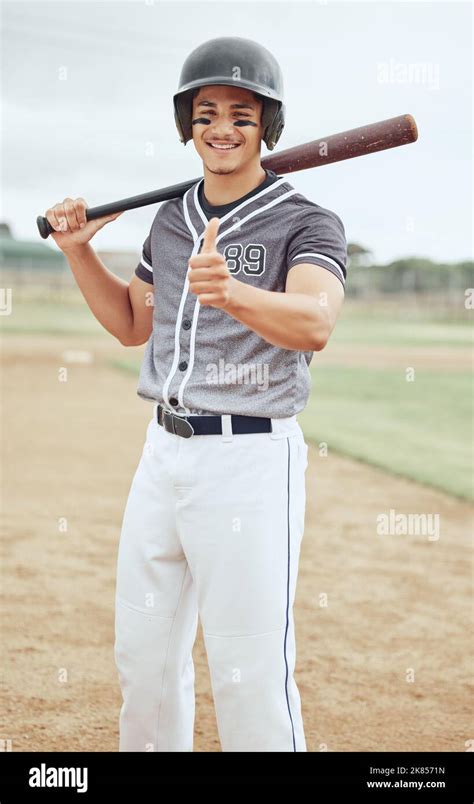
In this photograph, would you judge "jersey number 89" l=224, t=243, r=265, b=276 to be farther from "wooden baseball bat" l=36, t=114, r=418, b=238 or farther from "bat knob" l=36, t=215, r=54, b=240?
"bat knob" l=36, t=215, r=54, b=240

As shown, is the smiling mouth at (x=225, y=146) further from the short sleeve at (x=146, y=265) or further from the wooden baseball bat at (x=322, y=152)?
the short sleeve at (x=146, y=265)

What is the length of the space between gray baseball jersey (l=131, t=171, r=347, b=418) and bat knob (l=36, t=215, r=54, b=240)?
40 cm

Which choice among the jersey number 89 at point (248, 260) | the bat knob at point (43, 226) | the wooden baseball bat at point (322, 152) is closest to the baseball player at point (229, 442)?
the jersey number 89 at point (248, 260)

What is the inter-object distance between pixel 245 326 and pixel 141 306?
446 mm

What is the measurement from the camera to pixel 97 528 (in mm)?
5109

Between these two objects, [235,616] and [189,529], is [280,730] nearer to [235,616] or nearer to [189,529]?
[235,616]

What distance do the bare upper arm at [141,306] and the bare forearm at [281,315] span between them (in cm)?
57

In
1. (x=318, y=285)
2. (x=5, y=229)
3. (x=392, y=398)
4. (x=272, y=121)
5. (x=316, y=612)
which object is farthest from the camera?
(x=5, y=229)

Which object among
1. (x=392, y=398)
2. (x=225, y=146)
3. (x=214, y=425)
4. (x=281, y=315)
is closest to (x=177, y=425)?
(x=214, y=425)

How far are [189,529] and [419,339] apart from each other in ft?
73.6

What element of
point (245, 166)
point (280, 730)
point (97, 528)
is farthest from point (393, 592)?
point (245, 166)

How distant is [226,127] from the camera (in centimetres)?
187

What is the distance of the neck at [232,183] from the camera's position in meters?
1.91

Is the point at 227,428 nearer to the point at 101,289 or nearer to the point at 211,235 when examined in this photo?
the point at 211,235
